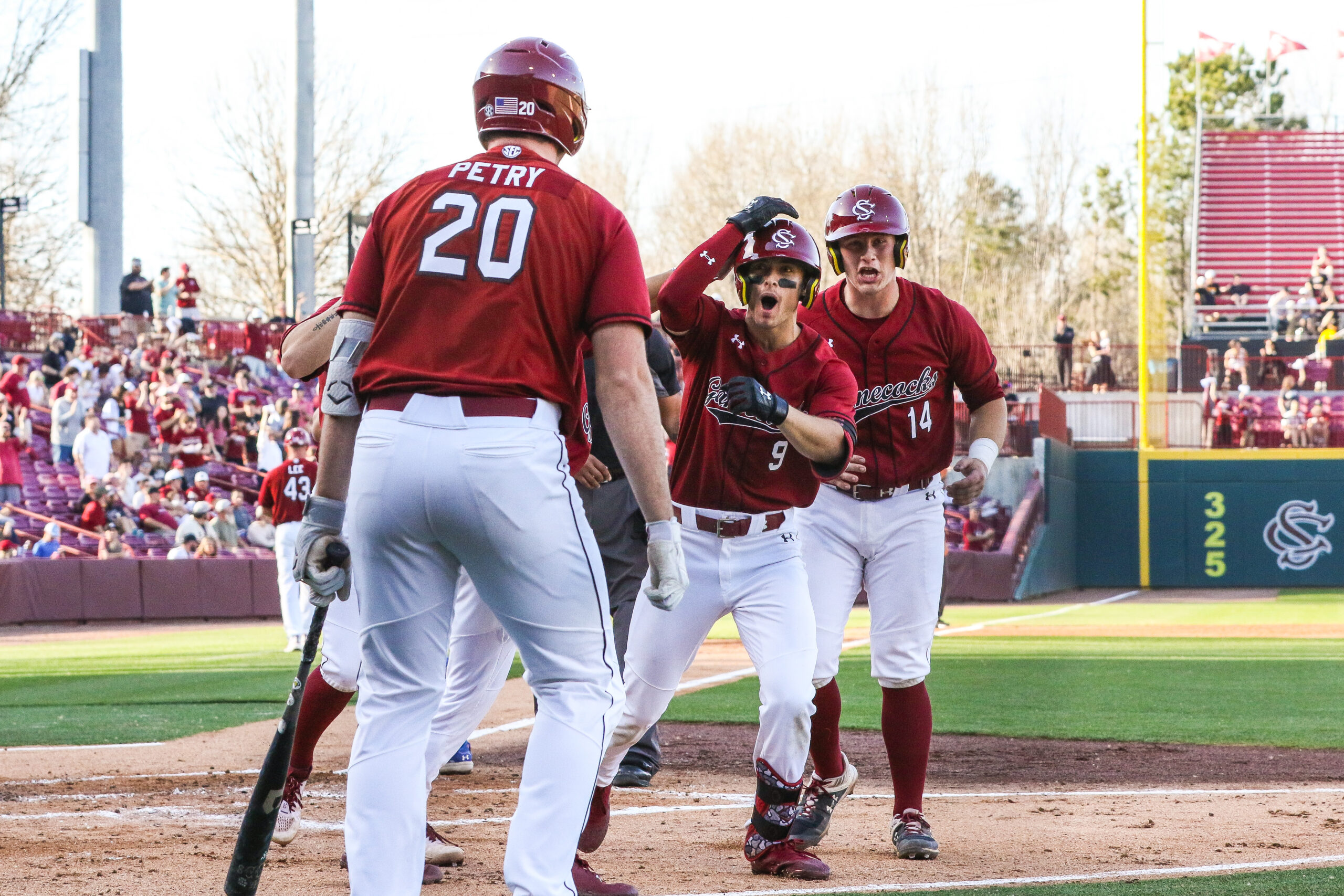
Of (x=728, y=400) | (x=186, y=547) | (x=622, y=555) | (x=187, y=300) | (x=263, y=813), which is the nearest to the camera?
(x=263, y=813)

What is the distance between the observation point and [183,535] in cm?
1989

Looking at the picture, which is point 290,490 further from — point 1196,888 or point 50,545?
point 50,545

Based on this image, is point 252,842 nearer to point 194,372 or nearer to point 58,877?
point 58,877

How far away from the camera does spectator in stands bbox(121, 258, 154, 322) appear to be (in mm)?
26109

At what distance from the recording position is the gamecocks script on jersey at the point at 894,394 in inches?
214

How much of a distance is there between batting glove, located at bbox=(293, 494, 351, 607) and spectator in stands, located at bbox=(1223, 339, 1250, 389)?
28578 millimetres

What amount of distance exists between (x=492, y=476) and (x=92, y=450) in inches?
735

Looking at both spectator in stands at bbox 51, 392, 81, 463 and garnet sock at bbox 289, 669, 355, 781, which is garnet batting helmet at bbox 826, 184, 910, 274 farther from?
spectator in stands at bbox 51, 392, 81, 463

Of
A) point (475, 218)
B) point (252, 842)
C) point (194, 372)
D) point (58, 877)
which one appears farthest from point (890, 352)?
point (194, 372)

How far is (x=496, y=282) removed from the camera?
3344 millimetres

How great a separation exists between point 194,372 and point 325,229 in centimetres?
2150

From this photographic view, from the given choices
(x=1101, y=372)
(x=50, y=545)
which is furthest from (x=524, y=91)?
(x=1101, y=372)

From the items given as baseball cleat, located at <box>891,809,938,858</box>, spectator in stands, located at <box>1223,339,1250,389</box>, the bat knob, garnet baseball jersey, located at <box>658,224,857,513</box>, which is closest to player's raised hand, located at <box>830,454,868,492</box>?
garnet baseball jersey, located at <box>658,224,857,513</box>

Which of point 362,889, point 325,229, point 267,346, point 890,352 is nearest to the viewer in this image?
point 362,889
